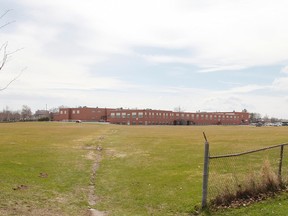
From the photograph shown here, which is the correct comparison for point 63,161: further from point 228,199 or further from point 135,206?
point 228,199

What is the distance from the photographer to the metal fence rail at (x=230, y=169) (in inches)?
423

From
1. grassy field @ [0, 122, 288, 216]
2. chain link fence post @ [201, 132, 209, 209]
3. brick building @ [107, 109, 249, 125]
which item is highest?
brick building @ [107, 109, 249, 125]

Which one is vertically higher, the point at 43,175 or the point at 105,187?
the point at 43,175

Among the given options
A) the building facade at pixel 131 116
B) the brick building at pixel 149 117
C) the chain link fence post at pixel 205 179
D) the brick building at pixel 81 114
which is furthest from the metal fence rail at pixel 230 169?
the brick building at pixel 81 114

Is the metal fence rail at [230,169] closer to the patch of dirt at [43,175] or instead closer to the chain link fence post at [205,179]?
the chain link fence post at [205,179]

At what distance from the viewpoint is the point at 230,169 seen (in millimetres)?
18125

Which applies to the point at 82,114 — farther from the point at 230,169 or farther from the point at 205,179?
the point at 205,179

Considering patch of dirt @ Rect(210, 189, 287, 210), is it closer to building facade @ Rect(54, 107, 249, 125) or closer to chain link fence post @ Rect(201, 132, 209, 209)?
chain link fence post @ Rect(201, 132, 209, 209)

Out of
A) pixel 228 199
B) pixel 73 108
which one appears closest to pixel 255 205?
pixel 228 199

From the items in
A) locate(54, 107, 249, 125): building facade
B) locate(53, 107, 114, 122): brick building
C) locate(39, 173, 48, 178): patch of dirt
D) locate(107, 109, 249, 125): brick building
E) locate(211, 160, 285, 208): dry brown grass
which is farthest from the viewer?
locate(53, 107, 114, 122): brick building

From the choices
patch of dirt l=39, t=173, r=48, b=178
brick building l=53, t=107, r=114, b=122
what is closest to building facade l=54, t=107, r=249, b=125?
brick building l=53, t=107, r=114, b=122

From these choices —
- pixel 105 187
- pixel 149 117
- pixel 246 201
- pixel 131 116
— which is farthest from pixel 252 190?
pixel 131 116

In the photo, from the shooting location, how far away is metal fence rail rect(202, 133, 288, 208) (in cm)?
1073

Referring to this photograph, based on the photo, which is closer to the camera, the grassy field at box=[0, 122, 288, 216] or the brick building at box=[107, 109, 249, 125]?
the grassy field at box=[0, 122, 288, 216]
